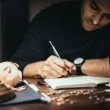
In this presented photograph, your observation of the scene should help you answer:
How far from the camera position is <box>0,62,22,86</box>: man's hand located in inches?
64.5

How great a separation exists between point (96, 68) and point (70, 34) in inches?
17.6

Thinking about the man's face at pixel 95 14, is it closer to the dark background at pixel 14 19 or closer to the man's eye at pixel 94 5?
the man's eye at pixel 94 5

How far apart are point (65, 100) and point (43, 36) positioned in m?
1.01

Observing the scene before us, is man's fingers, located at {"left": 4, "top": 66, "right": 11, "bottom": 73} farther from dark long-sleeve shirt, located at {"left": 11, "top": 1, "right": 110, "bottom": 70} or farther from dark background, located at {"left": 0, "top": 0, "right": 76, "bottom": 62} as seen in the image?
dark background, located at {"left": 0, "top": 0, "right": 76, "bottom": 62}

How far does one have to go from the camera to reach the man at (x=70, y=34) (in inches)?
91.6

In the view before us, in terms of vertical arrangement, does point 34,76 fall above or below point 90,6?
below

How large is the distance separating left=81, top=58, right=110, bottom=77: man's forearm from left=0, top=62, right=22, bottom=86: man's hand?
1.89 feet

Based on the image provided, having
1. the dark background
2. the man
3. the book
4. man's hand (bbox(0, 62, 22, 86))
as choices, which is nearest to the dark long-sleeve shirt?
the man

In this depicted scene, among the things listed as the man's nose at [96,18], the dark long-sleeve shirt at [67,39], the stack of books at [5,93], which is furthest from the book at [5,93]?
the man's nose at [96,18]

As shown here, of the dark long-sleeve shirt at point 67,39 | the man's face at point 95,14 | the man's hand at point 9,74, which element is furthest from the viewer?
the dark long-sleeve shirt at point 67,39

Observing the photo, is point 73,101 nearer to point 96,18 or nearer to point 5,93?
point 5,93

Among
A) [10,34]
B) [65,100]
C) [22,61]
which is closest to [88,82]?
[65,100]

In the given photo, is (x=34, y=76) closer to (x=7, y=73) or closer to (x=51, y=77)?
(x=51, y=77)

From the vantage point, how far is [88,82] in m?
1.75
